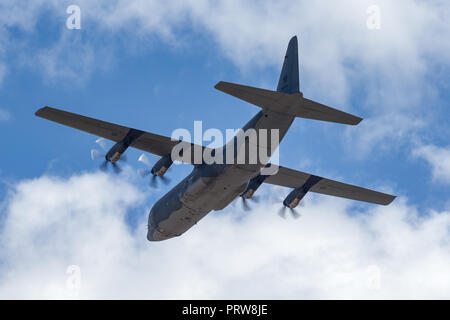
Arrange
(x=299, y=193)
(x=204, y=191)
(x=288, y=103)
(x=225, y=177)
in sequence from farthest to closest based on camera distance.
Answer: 1. (x=299, y=193)
2. (x=204, y=191)
3. (x=225, y=177)
4. (x=288, y=103)

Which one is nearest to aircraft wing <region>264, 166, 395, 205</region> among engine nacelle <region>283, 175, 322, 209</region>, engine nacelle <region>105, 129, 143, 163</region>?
engine nacelle <region>283, 175, 322, 209</region>

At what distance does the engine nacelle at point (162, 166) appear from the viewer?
3475 centimetres

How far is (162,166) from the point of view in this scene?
114ft

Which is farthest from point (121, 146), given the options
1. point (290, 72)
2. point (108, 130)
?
point (290, 72)

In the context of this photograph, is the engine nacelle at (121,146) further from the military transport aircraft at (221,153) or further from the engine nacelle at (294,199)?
the engine nacelle at (294,199)

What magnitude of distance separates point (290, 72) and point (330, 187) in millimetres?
11673

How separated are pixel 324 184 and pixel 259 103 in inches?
498

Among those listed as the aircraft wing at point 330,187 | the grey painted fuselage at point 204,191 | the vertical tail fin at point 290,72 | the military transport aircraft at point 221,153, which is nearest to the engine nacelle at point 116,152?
the military transport aircraft at point 221,153

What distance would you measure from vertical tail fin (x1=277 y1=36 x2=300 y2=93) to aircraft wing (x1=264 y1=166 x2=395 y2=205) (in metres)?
8.18

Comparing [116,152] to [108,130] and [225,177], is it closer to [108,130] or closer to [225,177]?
[108,130]

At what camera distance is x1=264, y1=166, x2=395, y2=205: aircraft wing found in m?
39.8

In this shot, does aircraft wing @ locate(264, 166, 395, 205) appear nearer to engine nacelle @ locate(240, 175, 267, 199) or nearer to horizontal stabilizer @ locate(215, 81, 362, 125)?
engine nacelle @ locate(240, 175, 267, 199)
